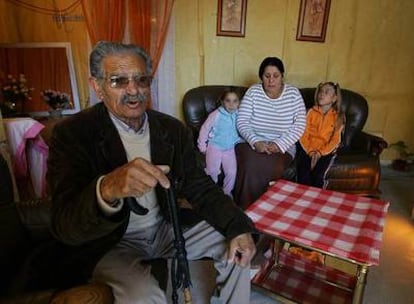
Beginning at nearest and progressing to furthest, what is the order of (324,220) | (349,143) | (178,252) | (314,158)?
(178,252)
(324,220)
(314,158)
(349,143)

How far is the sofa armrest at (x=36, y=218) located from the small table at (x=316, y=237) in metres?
0.94

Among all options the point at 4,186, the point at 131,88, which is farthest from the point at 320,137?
the point at 4,186

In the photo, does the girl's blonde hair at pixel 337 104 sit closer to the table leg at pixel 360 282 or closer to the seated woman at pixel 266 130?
the seated woman at pixel 266 130

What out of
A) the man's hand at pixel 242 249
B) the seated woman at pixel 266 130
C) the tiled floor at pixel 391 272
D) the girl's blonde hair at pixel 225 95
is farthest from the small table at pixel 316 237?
the girl's blonde hair at pixel 225 95

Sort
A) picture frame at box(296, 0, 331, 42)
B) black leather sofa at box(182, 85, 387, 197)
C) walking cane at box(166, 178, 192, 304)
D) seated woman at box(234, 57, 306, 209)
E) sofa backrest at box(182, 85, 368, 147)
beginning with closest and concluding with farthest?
walking cane at box(166, 178, 192, 304) → seated woman at box(234, 57, 306, 209) → black leather sofa at box(182, 85, 387, 197) → sofa backrest at box(182, 85, 368, 147) → picture frame at box(296, 0, 331, 42)

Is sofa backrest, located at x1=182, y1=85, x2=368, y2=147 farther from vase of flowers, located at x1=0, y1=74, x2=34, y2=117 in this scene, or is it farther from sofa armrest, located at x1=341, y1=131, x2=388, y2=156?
vase of flowers, located at x1=0, y1=74, x2=34, y2=117

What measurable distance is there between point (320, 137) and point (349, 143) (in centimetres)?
48

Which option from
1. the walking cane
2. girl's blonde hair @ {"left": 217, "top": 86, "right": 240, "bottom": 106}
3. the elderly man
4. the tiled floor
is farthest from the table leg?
girl's blonde hair @ {"left": 217, "top": 86, "right": 240, "bottom": 106}

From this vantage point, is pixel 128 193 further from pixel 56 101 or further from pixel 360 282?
pixel 56 101

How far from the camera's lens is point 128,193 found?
0.90 m

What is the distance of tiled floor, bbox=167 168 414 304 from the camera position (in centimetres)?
174

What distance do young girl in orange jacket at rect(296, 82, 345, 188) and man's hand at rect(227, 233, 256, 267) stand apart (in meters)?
1.52

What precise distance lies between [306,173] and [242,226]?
60.2 inches

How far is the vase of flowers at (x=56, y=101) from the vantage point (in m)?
2.64
